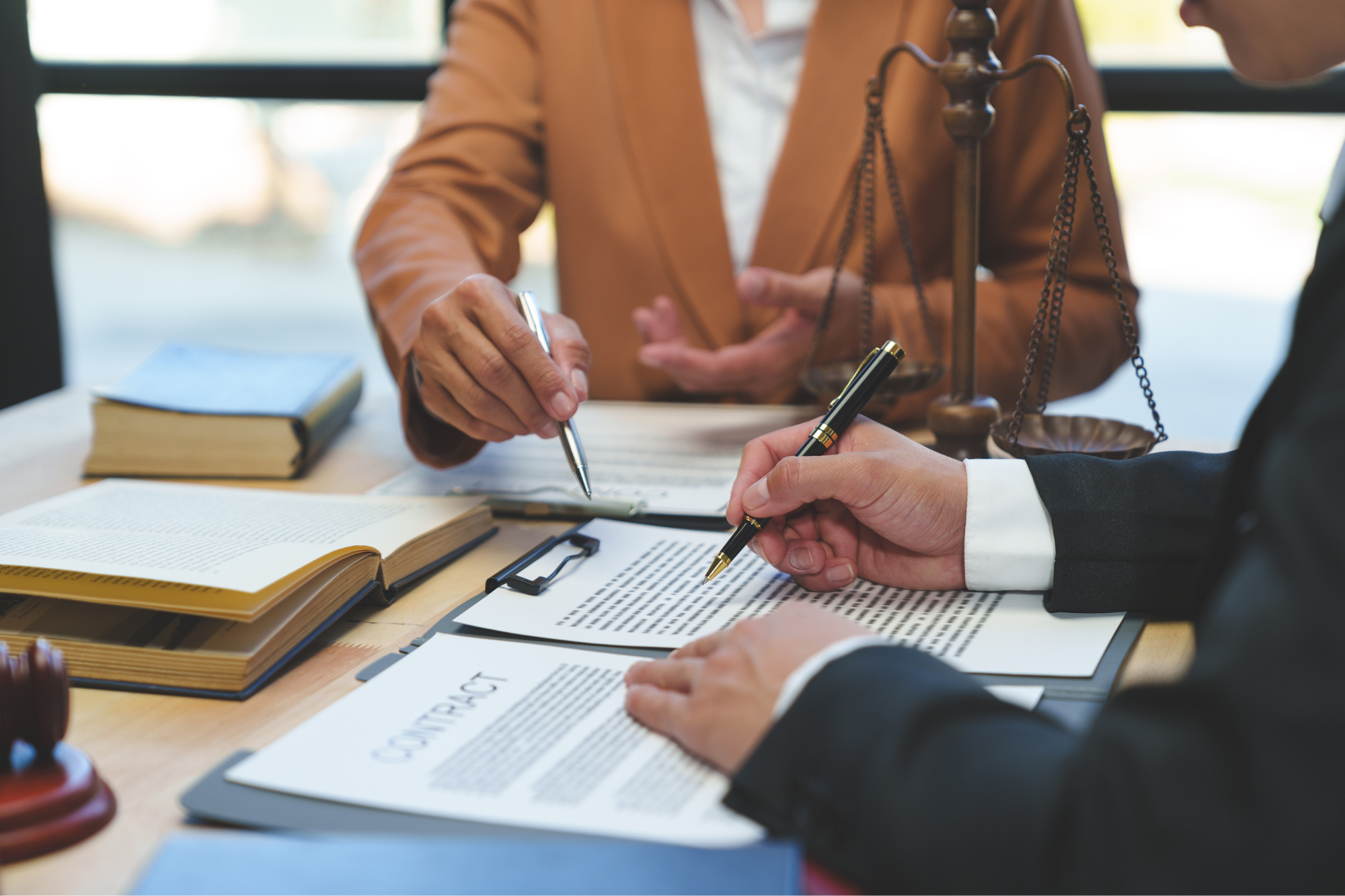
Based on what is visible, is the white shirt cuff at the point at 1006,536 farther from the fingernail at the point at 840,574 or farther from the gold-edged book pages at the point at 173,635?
the gold-edged book pages at the point at 173,635

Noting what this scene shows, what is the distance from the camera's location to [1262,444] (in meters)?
0.71

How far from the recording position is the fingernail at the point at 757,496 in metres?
0.98

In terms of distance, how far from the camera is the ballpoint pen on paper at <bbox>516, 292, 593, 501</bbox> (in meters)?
1.22

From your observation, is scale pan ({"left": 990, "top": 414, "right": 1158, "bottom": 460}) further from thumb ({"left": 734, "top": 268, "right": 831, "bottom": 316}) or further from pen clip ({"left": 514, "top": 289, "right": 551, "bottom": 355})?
pen clip ({"left": 514, "top": 289, "right": 551, "bottom": 355})

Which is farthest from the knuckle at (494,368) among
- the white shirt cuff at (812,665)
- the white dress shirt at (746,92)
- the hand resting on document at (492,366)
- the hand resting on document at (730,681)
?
the white dress shirt at (746,92)

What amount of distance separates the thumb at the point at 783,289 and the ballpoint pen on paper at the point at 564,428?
300 millimetres

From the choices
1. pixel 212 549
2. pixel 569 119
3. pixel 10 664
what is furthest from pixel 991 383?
pixel 10 664

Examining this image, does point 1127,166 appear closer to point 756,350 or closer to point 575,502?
point 756,350

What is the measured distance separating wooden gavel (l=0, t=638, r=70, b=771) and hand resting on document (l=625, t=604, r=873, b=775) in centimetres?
36

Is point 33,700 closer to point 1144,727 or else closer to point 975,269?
point 1144,727

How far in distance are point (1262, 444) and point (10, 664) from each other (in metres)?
0.80

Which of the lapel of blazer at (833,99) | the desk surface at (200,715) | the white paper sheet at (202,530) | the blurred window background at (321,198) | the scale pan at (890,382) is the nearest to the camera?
the desk surface at (200,715)

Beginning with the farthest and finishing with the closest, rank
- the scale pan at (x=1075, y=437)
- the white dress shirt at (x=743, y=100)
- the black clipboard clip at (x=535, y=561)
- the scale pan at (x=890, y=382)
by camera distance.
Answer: the white dress shirt at (x=743, y=100) < the scale pan at (x=890, y=382) < the scale pan at (x=1075, y=437) < the black clipboard clip at (x=535, y=561)

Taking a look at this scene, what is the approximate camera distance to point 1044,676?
830 mm
